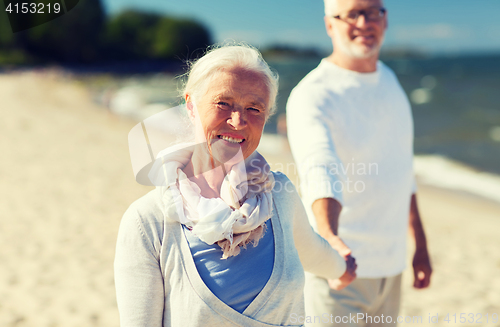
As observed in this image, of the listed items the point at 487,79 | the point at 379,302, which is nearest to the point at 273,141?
the point at 379,302

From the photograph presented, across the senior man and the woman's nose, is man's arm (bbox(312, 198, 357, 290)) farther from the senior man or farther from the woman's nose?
the woman's nose

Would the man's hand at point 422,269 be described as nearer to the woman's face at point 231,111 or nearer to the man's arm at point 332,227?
the man's arm at point 332,227

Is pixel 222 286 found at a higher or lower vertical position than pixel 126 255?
lower

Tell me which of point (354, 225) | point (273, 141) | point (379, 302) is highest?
point (354, 225)

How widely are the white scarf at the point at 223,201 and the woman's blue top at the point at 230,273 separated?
0.03 m

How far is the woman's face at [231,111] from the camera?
1.18 m

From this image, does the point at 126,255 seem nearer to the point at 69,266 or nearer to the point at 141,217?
the point at 141,217

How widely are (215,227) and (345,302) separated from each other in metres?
1.05

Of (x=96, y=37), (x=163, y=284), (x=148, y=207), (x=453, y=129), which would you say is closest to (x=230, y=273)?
(x=163, y=284)

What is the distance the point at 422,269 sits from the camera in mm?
2158

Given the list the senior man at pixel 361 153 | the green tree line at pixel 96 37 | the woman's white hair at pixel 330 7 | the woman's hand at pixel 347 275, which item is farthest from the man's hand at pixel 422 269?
the green tree line at pixel 96 37

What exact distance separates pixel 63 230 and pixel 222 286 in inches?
192

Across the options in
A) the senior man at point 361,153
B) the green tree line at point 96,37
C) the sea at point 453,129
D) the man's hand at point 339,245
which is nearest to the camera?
the man's hand at point 339,245

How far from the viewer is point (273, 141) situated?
13.4 metres
